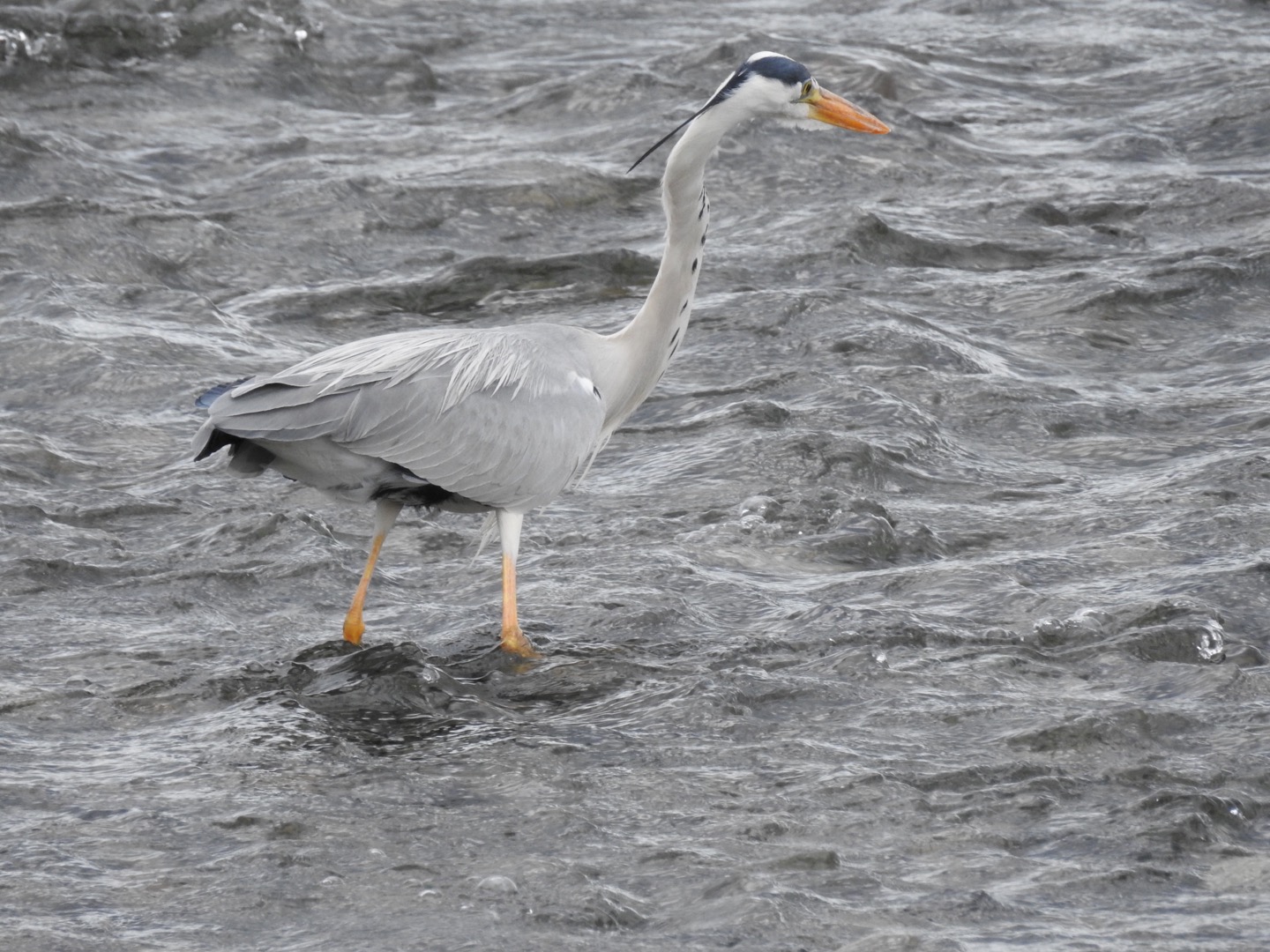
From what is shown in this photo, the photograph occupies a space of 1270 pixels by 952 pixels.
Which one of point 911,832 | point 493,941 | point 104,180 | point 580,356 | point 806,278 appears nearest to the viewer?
point 493,941

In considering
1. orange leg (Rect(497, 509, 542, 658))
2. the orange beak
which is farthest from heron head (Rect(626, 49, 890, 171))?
orange leg (Rect(497, 509, 542, 658))

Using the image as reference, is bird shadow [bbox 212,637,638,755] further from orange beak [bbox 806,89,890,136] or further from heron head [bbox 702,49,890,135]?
orange beak [bbox 806,89,890,136]

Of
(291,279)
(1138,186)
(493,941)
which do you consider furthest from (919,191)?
(493,941)

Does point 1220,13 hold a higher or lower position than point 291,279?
higher

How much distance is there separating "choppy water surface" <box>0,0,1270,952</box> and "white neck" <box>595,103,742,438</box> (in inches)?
24.3

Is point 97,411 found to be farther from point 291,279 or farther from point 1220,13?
point 1220,13

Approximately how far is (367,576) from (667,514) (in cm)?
154

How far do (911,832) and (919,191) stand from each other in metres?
6.54

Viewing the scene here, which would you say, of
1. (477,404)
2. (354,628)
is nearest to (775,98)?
(477,404)

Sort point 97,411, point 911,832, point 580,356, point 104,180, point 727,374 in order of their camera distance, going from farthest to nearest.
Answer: point 104,180
point 727,374
point 97,411
point 580,356
point 911,832

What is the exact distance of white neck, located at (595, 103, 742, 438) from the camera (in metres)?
6.89

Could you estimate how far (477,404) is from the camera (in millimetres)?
6625

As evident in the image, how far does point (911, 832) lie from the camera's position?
5.14 metres

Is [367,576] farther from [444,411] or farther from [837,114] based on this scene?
[837,114]
